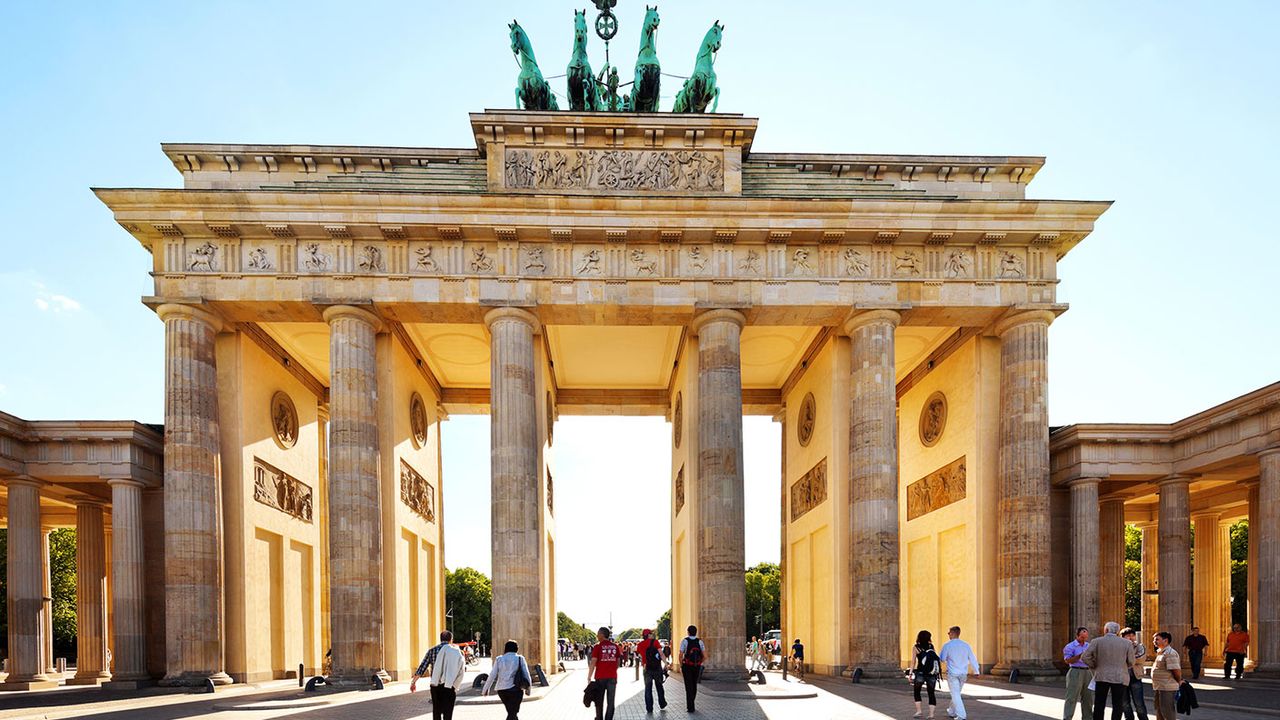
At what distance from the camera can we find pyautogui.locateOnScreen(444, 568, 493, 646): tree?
100 meters

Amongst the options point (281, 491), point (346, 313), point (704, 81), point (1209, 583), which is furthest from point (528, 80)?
point (1209, 583)

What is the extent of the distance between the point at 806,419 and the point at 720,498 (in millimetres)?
9650

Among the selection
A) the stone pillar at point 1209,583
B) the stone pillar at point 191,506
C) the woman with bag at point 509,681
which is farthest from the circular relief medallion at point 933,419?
the stone pillar at point 191,506

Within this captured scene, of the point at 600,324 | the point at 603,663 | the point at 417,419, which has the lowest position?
the point at 603,663

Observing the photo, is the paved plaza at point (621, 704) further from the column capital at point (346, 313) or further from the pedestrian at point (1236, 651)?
the column capital at point (346, 313)

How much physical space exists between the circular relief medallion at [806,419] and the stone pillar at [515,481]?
36.0 feet

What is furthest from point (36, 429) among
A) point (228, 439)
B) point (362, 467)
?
point (362, 467)

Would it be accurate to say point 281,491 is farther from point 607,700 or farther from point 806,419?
point 607,700

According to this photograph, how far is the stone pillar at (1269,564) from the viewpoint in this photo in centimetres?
2380

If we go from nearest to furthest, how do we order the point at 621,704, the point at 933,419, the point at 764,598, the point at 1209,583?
the point at 621,704 < the point at 933,419 < the point at 1209,583 < the point at 764,598

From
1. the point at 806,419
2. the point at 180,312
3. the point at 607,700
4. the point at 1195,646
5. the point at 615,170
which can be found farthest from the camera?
the point at 806,419

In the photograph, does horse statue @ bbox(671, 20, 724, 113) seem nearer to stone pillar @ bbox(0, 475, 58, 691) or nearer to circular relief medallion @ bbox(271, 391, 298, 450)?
circular relief medallion @ bbox(271, 391, 298, 450)

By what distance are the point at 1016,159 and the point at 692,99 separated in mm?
10091

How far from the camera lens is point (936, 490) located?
31172 millimetres
